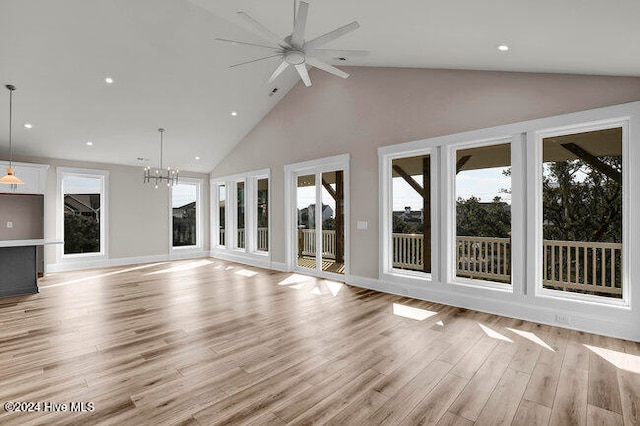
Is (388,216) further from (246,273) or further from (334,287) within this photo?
(246,273)

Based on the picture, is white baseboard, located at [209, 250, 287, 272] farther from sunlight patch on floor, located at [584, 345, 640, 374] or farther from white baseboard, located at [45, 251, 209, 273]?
sunlight patch on floor, located at [584, 345, 640, 374]

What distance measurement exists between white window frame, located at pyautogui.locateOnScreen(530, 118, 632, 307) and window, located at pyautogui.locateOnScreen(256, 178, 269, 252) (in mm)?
5465

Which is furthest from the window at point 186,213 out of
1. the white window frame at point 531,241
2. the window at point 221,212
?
the white window frame at point 531,241

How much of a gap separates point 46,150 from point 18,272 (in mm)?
3122

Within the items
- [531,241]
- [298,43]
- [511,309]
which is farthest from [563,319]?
[298,43]

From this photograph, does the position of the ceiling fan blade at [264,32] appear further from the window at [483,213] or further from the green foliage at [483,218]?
the green foliage at [483,218]

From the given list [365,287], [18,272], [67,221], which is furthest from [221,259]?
[365,287]

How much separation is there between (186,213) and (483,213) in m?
8.11

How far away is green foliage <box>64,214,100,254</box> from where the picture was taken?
299 inches

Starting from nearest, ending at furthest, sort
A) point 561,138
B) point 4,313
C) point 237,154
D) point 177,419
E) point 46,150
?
point 177,419, point 561,138, point 4,313, point 46,150, point 237,154

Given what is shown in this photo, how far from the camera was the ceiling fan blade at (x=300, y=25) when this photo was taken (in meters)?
2.37

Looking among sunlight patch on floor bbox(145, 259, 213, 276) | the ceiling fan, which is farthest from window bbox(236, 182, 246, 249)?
the ceiling fan

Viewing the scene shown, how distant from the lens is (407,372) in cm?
260

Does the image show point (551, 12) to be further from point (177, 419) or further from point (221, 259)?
point (221, 259)
